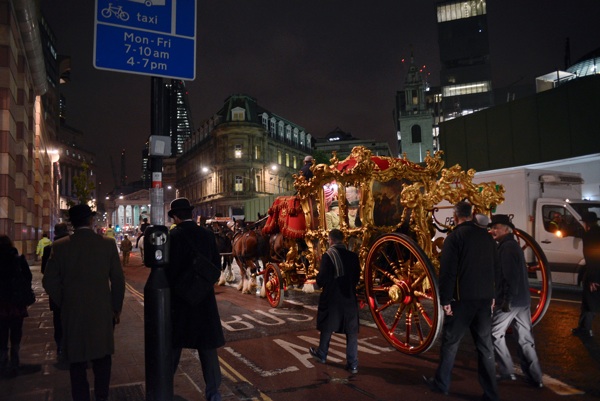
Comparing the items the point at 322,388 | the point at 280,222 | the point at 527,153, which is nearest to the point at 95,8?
the point at 322,388

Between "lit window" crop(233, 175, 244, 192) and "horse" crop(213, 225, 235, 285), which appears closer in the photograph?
"horse" crop(213, 225, 235, 285)

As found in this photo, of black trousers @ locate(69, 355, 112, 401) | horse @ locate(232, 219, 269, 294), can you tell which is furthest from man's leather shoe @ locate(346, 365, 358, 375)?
horse @ locate(232, 219, 269, 294)

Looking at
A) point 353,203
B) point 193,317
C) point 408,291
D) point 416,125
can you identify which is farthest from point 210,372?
point 416,125

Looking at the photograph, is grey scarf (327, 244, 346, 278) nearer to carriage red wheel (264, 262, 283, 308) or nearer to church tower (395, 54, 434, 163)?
carriage red wheel (264, 262, 283, 308)

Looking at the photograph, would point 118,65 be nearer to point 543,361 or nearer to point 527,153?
point 543,361

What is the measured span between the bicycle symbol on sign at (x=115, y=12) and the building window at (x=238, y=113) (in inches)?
2393

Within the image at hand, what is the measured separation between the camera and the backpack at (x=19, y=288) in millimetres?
5957

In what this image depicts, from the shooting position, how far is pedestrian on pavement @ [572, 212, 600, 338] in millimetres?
7000

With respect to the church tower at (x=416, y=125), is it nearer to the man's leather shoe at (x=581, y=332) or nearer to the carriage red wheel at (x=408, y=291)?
the man's leather shoe at (x=581, y=332)

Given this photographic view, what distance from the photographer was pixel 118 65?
446cm

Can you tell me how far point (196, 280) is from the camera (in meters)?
4.24

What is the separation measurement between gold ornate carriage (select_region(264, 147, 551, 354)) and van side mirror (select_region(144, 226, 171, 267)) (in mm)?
3374

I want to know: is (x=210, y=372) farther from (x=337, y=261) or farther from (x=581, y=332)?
(x=581, y=332)

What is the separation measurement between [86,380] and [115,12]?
3.61 metres
